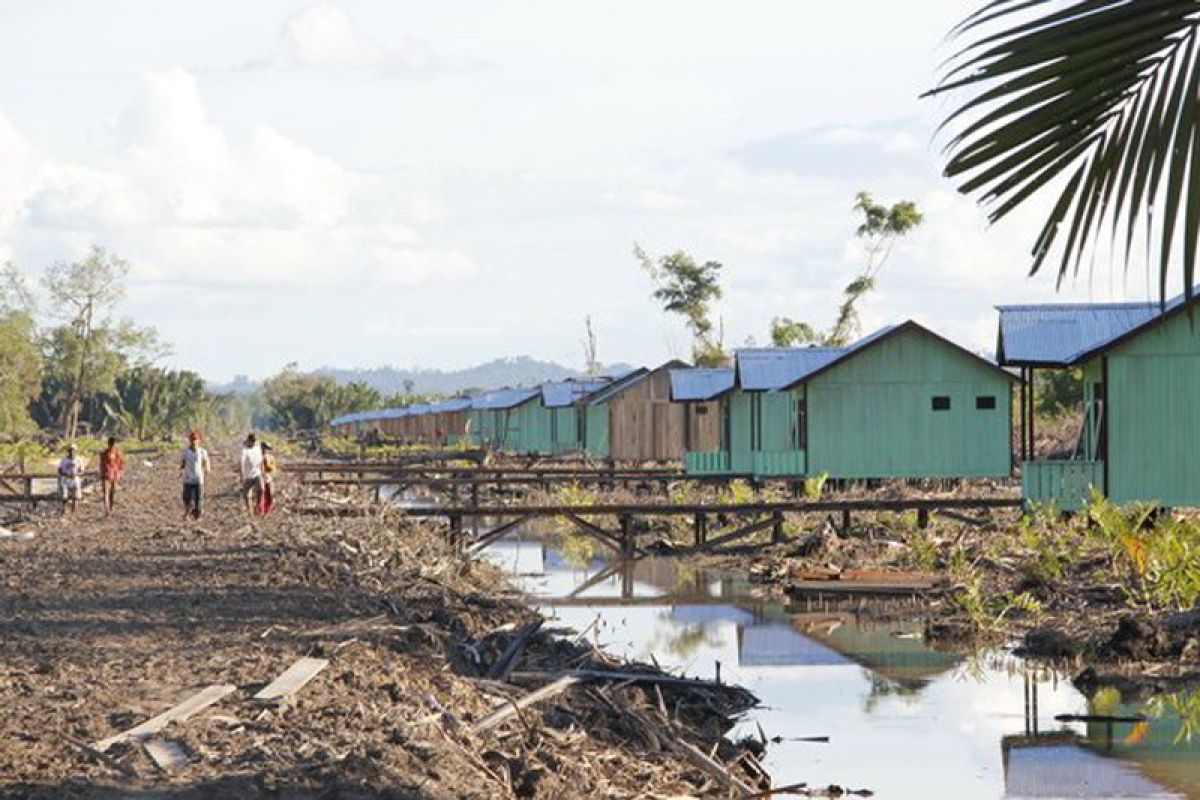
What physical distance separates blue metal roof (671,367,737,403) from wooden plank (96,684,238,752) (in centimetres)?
4351

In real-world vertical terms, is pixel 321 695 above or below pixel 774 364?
below

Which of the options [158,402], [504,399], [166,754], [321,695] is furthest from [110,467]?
[158,402]

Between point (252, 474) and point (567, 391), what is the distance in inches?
1786

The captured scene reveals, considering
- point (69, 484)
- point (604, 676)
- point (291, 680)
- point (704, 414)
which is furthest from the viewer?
point (704, 414)

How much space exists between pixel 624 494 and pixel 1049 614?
23.5 meters

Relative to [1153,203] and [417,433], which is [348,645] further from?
[417,433]

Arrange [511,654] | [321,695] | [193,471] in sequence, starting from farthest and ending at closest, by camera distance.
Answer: [193,471]
[511,654]
[321,695]

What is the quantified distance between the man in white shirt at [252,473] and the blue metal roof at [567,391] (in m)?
40.0

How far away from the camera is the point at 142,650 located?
13898 mm

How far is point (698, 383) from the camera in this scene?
56500mm

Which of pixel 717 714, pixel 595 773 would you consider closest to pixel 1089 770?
pixel 717 714

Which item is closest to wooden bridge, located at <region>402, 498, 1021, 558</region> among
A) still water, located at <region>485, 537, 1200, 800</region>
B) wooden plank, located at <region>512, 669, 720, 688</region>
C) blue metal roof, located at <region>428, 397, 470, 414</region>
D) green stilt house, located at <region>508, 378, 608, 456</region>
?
still water, located at <region>485, 537, 1200, 800</region>

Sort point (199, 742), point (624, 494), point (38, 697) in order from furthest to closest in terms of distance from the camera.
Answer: point (624, 494), point (38, 697), point (199, 742)

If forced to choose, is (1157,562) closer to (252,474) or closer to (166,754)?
(252,474)
